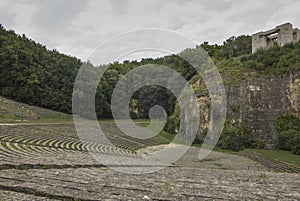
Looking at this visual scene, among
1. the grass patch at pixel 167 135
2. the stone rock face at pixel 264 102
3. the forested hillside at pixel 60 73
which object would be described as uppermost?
the forested hillside at pixel 60 73

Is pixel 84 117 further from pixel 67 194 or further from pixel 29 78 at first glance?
pixel 67 194

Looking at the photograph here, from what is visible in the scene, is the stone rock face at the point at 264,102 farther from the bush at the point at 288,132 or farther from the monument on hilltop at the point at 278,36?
the monument on hilltop at the point at 278,36

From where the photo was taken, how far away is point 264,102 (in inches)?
1283

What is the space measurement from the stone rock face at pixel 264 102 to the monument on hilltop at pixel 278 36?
8510 millimetres

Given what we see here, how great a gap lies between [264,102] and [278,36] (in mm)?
12397

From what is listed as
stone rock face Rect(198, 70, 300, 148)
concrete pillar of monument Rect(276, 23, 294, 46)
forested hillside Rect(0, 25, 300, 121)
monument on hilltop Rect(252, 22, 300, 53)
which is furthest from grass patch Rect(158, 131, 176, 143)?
concrete pillar of monument Rect(276, 23, 294, 46)

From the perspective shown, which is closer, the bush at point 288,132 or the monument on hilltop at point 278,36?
the bush at point 288,132

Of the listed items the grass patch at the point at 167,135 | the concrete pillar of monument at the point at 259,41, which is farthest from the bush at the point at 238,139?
the concrete pillar of monument at the point at 259,41

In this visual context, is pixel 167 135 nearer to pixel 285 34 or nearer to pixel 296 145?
pixel 296 145

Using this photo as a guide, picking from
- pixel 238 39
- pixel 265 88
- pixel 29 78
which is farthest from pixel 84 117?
pixel 238 39

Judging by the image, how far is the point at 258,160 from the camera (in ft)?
73.4

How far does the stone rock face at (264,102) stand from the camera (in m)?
30.7

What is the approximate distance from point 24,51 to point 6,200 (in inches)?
2208

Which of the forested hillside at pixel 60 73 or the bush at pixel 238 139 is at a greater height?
the forested hillside at pixel 60 73
